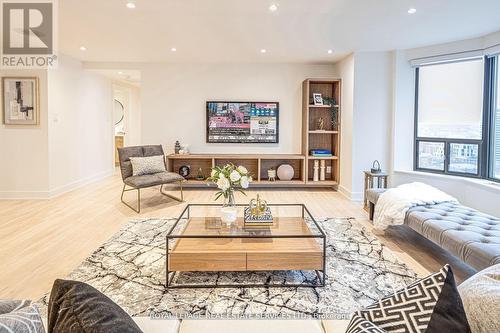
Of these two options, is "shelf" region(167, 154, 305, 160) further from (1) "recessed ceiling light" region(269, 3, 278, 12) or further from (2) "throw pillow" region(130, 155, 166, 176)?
(1) "recessed ceiling light" region(269, 3, 278, 12)

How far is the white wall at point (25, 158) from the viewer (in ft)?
17.7

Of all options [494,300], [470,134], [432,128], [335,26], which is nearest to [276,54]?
[335,26]

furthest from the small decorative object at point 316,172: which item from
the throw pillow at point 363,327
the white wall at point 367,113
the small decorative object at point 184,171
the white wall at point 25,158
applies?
the throw pillow at point 363,327

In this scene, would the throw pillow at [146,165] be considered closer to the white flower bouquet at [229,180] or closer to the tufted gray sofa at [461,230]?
the white flower bouquet at [229,180]

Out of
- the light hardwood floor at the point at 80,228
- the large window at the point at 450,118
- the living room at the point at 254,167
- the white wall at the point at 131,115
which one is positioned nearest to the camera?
the living room at the point at 254,167

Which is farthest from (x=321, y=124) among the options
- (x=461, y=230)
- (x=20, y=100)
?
(x=20, y=100)

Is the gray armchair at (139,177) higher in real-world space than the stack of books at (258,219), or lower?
higher

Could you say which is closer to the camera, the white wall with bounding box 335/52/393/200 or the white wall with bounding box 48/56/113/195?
the white wall with bounding box 335/52/393/200

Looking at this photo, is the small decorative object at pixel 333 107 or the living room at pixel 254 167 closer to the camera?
the living room at pixel 254 167

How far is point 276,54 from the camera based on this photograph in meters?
5.77

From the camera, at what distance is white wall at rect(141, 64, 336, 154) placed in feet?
21.5

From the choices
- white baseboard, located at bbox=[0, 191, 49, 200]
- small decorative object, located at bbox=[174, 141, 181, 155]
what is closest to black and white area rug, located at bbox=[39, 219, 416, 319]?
white baseboard, located at bbox=[0, 191, 49, 200]

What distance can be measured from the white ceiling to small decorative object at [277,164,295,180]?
6.81 feet

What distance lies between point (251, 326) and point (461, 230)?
223 centimetres
